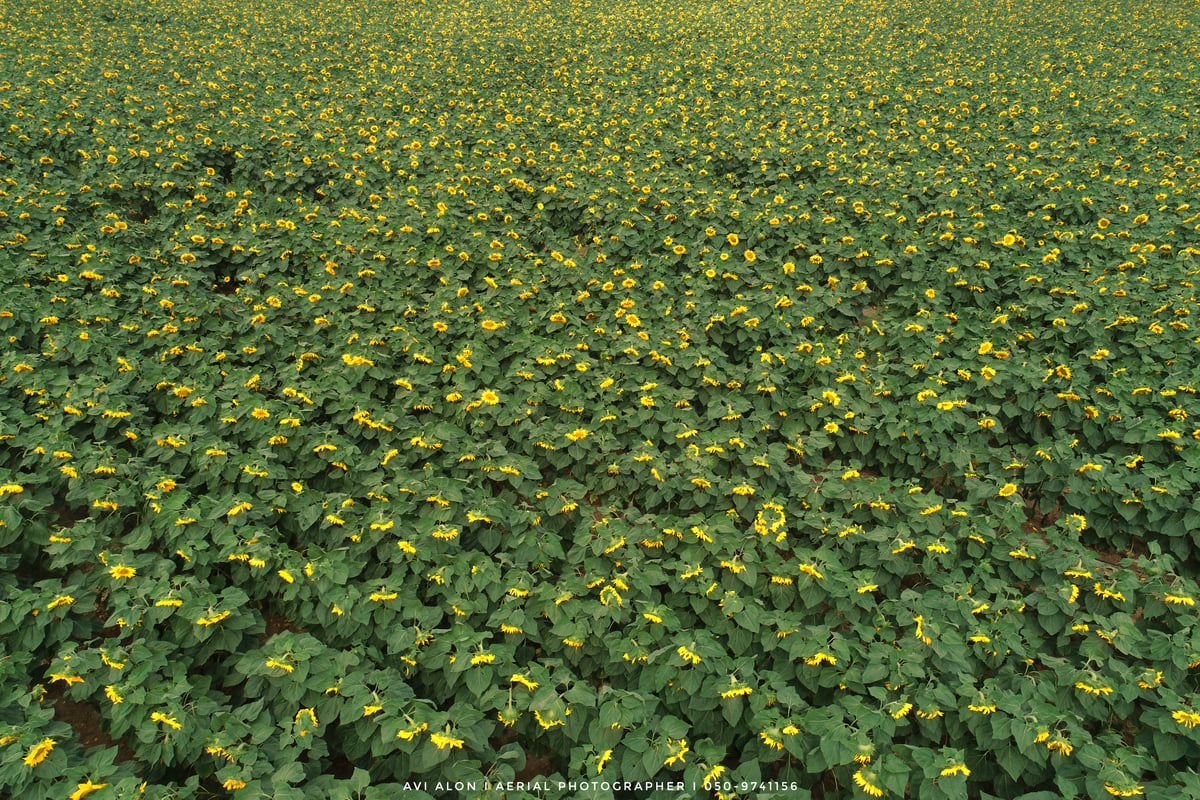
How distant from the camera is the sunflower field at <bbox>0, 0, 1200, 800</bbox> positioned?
10.7ft

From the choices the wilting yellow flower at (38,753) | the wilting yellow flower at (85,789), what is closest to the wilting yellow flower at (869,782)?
the wilting yellow flower at (85,789)

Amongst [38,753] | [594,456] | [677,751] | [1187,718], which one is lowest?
[594,456]

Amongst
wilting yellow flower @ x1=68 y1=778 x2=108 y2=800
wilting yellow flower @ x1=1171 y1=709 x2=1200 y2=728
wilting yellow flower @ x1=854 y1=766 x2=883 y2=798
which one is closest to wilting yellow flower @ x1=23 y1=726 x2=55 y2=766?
wilting yellow flower @ x1=68 y1=778 x2=108 y2=800

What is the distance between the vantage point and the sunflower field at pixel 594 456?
326cm

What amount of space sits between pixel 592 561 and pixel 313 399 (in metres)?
2.94

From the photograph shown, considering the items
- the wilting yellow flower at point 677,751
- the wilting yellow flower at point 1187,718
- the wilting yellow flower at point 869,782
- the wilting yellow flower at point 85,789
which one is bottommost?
the wilting yellow flower at point 677,751

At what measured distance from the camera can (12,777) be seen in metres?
2.84

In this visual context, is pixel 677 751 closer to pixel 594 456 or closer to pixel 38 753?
pixel 594 456

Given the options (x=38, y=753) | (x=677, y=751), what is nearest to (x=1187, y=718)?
(x=677, y=751)

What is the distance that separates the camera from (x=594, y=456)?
509 cm

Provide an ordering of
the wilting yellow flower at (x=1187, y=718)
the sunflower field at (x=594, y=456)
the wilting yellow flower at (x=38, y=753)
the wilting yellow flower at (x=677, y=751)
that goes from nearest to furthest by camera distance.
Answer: the wilting yellow flower at (x=38, y=753), the wilting yellow flower at (x=1187, y=718), the wilting yellow flower at (x=677, y=751), the sunflower field at (x=594, y=456)

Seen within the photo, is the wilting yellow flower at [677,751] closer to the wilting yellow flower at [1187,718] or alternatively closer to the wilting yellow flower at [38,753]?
the wilting yellow flower at [1187,718]

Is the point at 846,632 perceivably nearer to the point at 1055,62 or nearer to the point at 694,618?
the point at 694,618

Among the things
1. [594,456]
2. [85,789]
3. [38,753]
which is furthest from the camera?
[594,456]
